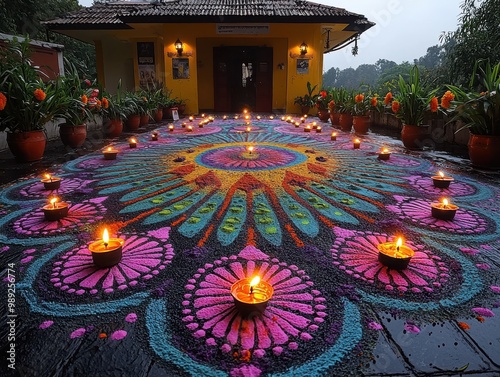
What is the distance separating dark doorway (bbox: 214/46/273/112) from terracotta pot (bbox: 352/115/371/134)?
691 centimetres

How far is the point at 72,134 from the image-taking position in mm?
5195

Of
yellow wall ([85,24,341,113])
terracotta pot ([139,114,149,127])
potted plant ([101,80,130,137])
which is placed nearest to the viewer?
potted plant ([101,80,130,137])

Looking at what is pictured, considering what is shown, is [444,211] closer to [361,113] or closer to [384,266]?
[384,266]

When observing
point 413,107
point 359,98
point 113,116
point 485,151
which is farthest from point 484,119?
point 113,116

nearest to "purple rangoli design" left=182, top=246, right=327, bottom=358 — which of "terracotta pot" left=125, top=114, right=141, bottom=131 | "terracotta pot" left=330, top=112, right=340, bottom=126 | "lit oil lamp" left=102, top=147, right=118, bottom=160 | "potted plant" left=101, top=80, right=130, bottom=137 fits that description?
"lit oil lamp" left=102, top=147, right=118, bottom=160

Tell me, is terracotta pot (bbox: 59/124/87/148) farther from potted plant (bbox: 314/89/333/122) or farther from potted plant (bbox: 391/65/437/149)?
potted plant (bbox: 314/89/333/122)

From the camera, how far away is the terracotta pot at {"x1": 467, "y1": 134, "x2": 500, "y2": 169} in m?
3.90

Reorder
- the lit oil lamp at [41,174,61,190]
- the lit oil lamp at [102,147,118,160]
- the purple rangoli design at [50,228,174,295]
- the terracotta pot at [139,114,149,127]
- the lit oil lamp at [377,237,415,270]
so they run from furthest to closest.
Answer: the terracotta pot at [139,114,149,127] < the lit oil lamp at [102,147,118,160] < the lit oil lamp at [41,174,61,190] < the lit oil lamp at [377,237,415,270] < the purple rangoli design at [50,228,174,295]

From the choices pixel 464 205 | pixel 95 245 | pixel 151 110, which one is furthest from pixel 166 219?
pixel 151 110

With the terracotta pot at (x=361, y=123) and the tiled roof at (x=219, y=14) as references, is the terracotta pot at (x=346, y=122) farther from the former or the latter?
the tiled roof at (x=219, y=14)

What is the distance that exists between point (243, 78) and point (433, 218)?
479 inches

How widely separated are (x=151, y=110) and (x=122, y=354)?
8.22m

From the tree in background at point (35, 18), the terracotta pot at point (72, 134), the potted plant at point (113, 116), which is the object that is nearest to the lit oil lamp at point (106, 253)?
the terracotta pot at point (72, 134)

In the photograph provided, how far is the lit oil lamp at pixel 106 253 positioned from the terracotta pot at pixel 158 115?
7.91 meters
